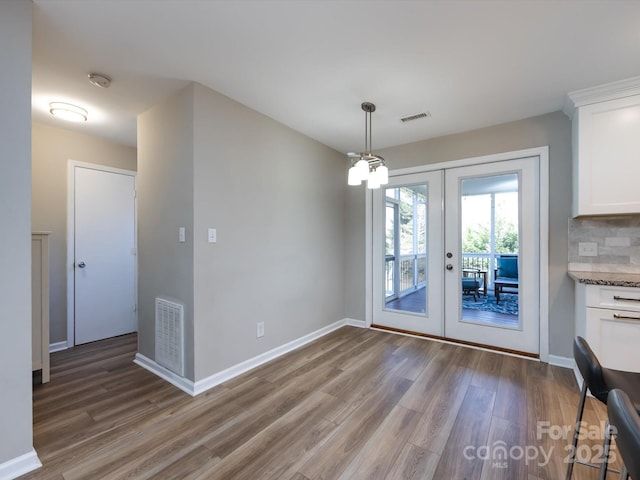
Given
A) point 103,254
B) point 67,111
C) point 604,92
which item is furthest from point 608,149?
point 103,254

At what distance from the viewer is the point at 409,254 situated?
383 centimetres

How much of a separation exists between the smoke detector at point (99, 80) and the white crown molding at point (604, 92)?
3.83 m

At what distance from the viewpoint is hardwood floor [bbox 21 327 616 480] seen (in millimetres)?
1568

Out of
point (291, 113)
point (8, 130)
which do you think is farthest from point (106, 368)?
point (291, 113)

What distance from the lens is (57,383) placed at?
2.49 meters

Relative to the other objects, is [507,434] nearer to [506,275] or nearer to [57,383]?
[506,275]

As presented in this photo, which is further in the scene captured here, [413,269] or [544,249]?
[413,269]

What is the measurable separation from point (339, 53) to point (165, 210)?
1945 millimetres

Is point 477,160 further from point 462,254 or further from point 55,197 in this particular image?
point 55,197

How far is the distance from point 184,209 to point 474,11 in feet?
7.81

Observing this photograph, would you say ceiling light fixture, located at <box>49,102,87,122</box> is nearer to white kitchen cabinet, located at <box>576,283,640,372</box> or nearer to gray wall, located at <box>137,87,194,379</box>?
gray wall, located at <box>137,87,194,379</box>

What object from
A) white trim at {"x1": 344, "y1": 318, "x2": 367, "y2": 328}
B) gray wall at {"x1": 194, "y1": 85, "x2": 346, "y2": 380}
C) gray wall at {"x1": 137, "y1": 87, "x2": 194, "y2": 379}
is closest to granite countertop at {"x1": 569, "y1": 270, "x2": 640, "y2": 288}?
white trim at {"x1": 344, "y1": 318, "x2": 367, "y2": 328}

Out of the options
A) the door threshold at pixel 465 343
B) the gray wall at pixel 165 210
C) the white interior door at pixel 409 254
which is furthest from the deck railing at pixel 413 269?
the gray wall at pixel 165 210

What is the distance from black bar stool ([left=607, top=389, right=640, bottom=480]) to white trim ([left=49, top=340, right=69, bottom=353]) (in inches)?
180
